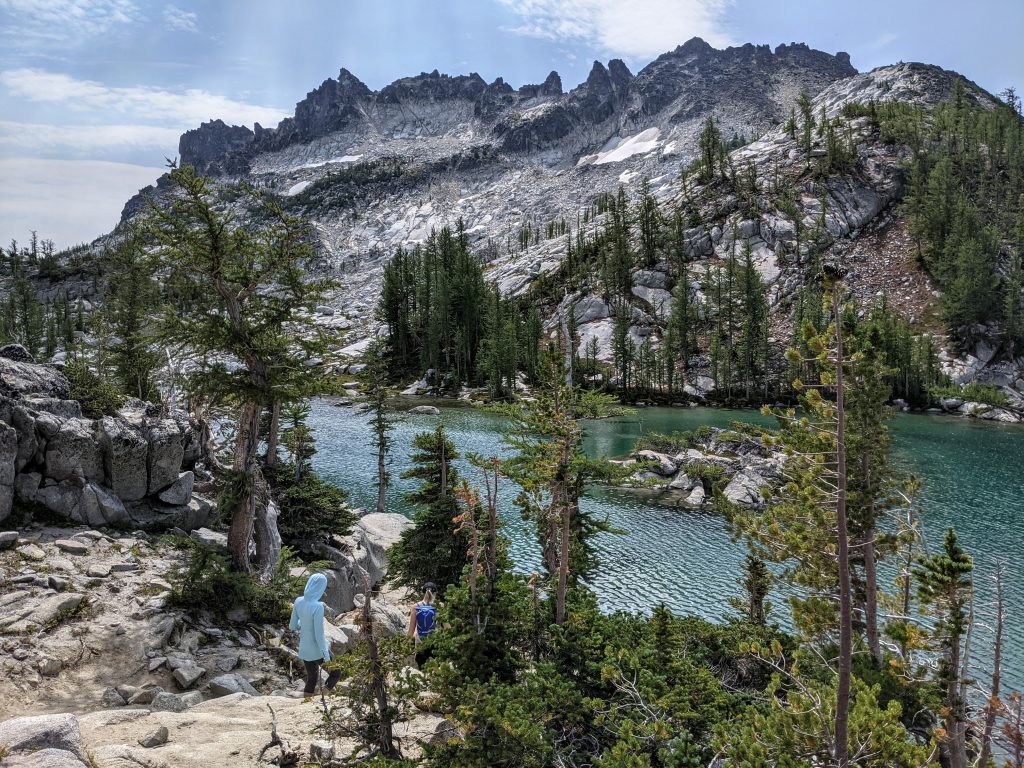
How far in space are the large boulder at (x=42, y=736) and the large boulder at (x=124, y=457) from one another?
1198 cm

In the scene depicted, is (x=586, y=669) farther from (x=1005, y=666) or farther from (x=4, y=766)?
(x=1005, y=666)

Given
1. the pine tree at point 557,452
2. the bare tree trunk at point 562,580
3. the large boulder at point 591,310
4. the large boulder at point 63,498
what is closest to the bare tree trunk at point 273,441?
the large boulder at point 63,498

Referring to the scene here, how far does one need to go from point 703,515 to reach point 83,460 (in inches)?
1244

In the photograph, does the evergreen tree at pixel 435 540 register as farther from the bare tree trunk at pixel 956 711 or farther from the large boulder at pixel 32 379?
the bare tree trunk at pixel 956 711

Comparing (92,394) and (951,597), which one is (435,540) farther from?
(951,597)

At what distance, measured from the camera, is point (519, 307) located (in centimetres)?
11769

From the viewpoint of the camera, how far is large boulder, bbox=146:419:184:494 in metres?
18.1

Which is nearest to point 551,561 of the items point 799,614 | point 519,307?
point 799,614

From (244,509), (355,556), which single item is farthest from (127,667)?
(355,556)

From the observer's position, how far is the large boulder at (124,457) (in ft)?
56.3

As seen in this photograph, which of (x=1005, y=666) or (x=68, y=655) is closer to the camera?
(x=68, y=655)

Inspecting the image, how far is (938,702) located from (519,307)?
364ft

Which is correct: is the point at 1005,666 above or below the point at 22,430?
below

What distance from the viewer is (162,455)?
18.3m
